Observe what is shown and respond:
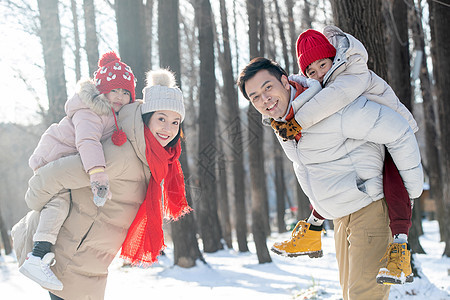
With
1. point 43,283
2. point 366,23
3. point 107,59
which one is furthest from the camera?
point 366,23

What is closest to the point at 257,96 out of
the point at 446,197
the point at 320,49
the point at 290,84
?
the point at 290,84

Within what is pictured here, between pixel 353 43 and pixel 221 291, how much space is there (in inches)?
184

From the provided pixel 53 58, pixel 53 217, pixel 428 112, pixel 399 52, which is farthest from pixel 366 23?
pixel 428 112

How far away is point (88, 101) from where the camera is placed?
2715mm

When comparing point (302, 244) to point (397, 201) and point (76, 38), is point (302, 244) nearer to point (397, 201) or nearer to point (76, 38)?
point (397, 201)

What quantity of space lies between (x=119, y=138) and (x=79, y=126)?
262 millimetres

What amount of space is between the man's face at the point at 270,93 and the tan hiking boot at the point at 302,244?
2.85 ft

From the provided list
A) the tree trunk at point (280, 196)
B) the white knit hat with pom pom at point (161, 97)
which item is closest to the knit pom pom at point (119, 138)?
the white knit hat with pom pom at point (161, 97)

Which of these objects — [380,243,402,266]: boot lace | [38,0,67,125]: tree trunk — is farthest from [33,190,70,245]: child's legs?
[38,0,67,125]: tree trunk

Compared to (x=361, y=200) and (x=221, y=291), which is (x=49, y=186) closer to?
(x=361, y=200)

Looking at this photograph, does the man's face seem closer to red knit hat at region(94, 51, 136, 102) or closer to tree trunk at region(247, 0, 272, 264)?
red knit hat at region(94, 51, 136, 102)

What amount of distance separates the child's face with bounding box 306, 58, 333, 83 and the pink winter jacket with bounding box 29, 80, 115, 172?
1.45 metres

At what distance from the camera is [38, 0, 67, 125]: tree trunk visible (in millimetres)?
9781

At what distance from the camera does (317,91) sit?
8.52 feet
